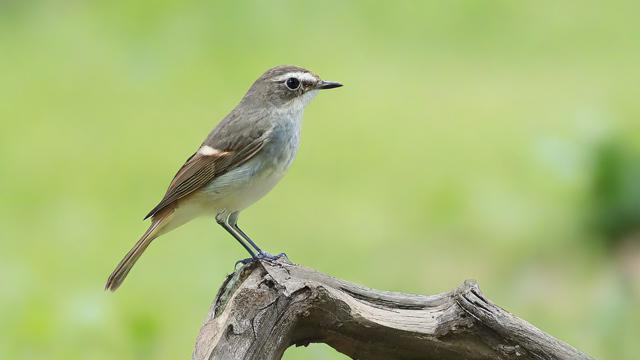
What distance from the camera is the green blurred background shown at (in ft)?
26.9

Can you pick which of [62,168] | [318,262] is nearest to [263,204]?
[318,262]

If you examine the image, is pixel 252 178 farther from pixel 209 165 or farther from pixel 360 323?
pixel 360 323

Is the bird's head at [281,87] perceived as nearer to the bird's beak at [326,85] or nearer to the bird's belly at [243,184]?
the bird's beak at [326,85]

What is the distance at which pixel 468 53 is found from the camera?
42.1 ft

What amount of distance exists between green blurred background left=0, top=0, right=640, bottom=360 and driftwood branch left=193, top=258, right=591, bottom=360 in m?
2.57

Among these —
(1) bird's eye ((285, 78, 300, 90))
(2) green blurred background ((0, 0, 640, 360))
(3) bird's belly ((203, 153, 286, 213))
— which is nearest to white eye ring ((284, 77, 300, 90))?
(1) bird's eye ((285, 78, 300, 90))

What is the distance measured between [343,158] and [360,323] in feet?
20.9

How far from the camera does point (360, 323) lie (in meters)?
4.26

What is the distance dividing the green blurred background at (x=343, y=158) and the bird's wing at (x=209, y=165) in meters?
1.64

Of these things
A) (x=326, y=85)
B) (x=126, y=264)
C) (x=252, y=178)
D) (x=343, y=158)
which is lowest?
(x=343, y=158)

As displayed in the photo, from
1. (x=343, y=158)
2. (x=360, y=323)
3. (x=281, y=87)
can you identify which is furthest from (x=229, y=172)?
(x=343, y=158)

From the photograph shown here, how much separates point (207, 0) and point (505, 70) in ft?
10.1

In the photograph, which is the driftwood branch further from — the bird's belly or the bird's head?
the bird's head

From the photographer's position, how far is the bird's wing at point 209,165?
17.9 ft
